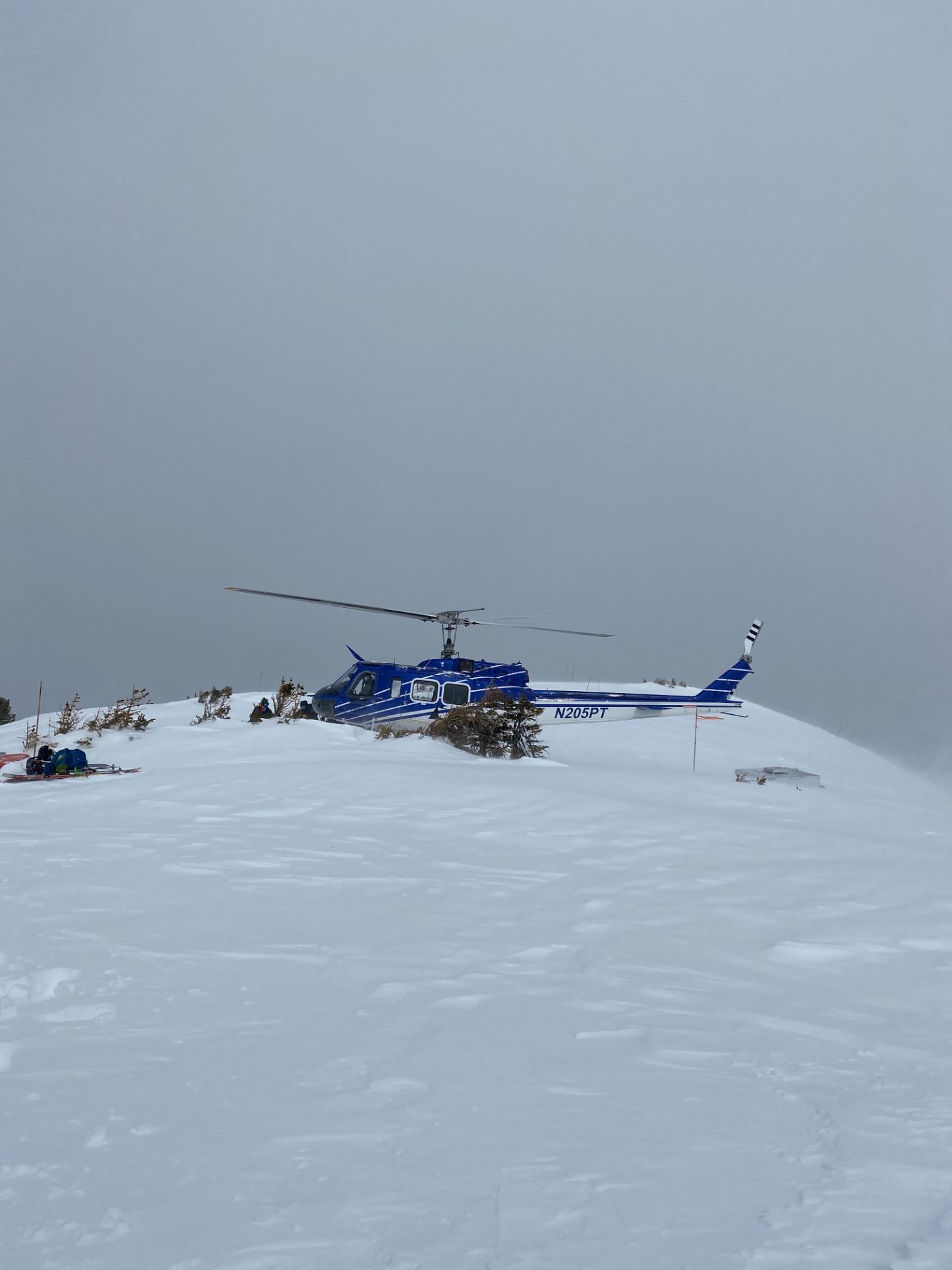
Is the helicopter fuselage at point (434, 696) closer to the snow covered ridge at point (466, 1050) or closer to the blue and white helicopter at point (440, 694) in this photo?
the blue and white helicopter at point (440, 694)

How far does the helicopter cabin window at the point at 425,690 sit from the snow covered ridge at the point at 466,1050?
9.46 metres

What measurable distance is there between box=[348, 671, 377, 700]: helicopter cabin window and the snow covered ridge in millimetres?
9562

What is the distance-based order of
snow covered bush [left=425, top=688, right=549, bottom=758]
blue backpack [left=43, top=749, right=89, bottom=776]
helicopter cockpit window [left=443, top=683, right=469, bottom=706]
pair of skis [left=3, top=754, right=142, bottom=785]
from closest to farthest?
pair of skis [left=3, top=754, right=142, bottom=785], blue backpack [left=43, top=749, right=89, bottom=776], snow covered bush [left=425, top=688, right=549, bottom=758], helicopter cockpit window [left=443, top=683, right=469, bottom=706]

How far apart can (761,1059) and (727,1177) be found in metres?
0.80

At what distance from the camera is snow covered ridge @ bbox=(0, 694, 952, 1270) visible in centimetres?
180

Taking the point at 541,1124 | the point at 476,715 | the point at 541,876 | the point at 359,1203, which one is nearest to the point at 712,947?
the point at 541,876

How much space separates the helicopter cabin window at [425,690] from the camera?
15773mm

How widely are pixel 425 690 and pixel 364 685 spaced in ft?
3.69

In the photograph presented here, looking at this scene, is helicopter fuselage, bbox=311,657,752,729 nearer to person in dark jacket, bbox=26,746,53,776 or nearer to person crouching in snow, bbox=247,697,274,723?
person crouching in snow, bbox=247,697,274,723

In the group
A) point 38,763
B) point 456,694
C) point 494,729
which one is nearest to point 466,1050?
point 38,763

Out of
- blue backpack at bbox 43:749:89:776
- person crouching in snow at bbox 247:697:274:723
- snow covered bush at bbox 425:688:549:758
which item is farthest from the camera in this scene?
person crouching in snow at bbox 247:697:274:723

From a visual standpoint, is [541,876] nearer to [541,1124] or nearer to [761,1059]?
[761,1059]

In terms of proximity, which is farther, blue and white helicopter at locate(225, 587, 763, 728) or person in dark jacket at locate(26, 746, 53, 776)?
blue and white helicopter at locate(225, 587, 763, 728)

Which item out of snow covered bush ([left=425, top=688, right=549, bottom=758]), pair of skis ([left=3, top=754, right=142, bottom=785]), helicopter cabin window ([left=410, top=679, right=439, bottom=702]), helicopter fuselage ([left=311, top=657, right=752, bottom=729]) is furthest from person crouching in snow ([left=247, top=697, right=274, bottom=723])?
pair of skis ([left=3, top=754, right=142, bottom=785])
